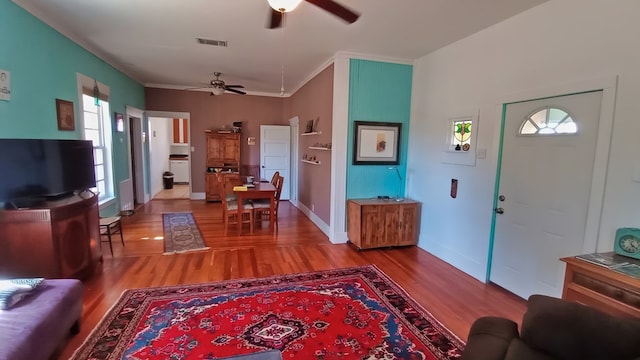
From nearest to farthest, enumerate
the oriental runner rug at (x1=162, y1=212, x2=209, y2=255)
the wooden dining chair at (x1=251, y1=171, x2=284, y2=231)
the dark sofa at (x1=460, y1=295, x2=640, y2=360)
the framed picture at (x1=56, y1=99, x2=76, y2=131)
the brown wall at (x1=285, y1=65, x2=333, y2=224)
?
the dark sofa at (x1=460, y1=295, x2=640, y2=360)
the framed picture at (x1=56, y1=99, x2=76, y2=131)
the oriental runner rug at (x1=162, y1=212, x2=209, y2=255)
the brown wall at (x1=285, y1=65, x2=333, y2=224)
the wooden dining chair at (x1=251, y1=171, x2=284, y2=231)

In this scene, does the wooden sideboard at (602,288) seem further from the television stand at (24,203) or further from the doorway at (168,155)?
the doorway at (168,155)

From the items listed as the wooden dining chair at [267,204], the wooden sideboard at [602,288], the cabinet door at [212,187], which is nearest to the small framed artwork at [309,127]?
the wooden dining chair at [267,204]

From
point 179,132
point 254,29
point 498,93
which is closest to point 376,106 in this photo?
point 498,93

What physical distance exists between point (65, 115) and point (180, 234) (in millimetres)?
2094

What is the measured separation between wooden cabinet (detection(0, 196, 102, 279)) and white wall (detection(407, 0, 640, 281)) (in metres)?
4.07

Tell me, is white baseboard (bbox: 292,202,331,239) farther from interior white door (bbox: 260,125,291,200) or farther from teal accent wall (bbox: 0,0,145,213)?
teal accent wall (bbox: 0,0,145,213)

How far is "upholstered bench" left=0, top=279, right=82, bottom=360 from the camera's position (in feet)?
5.21

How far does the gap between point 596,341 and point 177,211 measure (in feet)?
21.0

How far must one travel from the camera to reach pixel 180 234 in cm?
462

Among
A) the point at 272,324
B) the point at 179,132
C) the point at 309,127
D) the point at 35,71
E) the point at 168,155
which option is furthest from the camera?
the point at 179,132

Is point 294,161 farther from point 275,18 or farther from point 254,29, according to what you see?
point 275,18

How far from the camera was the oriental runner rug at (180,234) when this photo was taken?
13.2ft

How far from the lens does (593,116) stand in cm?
232


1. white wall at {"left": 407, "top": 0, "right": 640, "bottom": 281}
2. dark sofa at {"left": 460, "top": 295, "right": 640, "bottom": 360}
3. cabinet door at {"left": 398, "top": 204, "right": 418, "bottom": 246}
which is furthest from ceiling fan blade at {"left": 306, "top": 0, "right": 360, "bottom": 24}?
cabinet door at {"left": 398, "top": 204, "right": 418, "bottom": 246}
